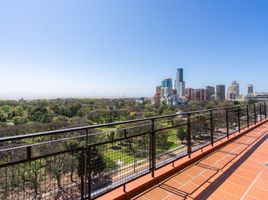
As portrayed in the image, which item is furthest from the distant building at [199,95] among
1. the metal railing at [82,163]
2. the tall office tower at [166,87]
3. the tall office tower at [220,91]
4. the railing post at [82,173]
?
the railing post at [82,173]

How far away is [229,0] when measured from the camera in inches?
271

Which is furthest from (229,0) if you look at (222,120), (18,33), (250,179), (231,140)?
(18,33)

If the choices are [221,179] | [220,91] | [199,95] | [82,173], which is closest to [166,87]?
[199,95]

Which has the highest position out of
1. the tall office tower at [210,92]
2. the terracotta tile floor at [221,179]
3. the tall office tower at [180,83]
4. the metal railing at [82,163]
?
the tall office tower at [180,83]

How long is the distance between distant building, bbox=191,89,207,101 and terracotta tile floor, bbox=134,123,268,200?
88.3 meters

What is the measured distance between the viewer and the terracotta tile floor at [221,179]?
7.49 ft

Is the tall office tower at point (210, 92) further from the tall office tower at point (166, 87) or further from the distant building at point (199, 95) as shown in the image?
the tall office tower at point (166, 87)

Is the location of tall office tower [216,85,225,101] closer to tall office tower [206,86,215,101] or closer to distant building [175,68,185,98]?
tall office tower [206,86,215,101]

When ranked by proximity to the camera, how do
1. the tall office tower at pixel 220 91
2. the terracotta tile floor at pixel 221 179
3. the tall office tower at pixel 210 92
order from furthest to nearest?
the tall office tower at pixel 210 92
the tall office tower at pixel 220 91
the terracotta tile floor at pixel 221 179

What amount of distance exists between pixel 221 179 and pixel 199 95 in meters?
92.4

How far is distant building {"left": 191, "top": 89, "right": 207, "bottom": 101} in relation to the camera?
86.7 m

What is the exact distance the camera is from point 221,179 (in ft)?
8.83

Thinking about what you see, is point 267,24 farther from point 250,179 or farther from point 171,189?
point 171,189

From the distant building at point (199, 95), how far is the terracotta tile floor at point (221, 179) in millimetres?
88282
